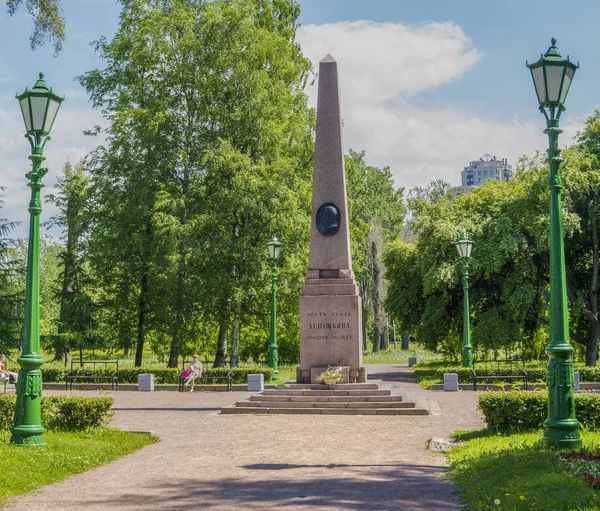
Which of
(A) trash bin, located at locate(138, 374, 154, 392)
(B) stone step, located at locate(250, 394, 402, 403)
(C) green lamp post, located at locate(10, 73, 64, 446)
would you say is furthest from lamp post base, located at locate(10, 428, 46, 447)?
(A) trash bin, located at locate(138, 374, 154, 392)

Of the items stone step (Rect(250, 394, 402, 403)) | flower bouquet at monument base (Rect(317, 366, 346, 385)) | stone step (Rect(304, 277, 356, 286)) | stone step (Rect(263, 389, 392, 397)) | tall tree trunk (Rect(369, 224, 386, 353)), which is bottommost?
stone step (Rect(250, 394, 402, 403))

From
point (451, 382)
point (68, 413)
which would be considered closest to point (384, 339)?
point (451, 382)

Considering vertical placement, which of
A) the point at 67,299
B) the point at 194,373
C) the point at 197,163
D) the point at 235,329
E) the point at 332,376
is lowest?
the point at 194,373

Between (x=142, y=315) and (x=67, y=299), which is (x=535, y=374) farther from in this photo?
(x=67, y=299)

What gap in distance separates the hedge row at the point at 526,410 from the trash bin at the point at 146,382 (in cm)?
1520

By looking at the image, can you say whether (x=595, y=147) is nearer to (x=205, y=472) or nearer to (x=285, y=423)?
(x=285, y=423)

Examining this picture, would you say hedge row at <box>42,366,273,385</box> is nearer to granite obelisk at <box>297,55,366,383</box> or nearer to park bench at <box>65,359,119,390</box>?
park bench at <box>65,359,119,390</box>

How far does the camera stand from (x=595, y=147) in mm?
30578

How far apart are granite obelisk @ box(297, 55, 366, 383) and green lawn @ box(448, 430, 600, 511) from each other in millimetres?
8624

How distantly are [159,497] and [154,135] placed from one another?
966 inches

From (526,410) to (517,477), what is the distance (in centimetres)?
447

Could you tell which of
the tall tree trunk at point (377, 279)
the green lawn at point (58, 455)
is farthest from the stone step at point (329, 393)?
the tall tree trunk at point (377, 279)

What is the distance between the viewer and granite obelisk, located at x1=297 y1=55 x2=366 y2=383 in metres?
19.5

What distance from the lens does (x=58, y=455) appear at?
9625 millimetres
